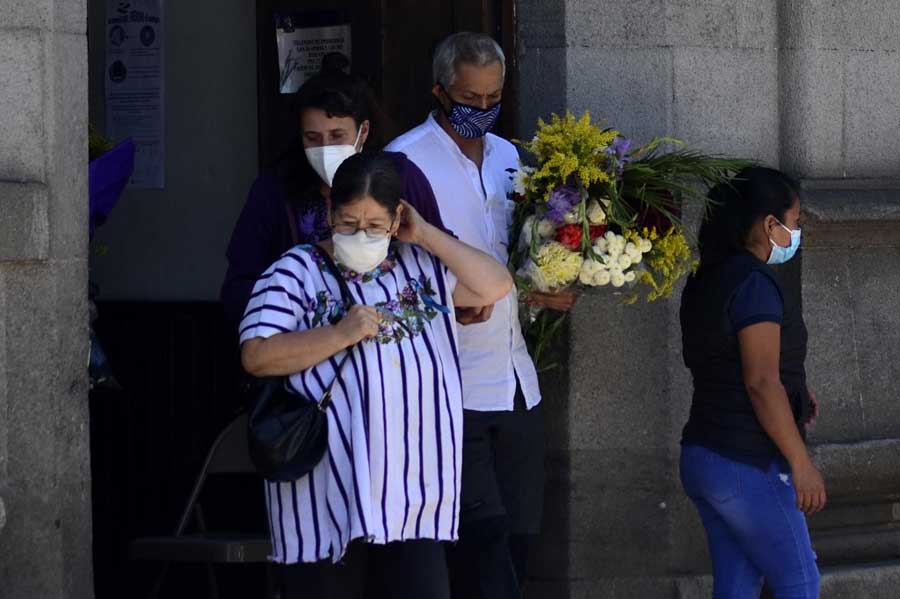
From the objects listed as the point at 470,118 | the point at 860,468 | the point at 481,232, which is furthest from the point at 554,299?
the point at 860,468

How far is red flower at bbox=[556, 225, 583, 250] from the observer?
16.0ft

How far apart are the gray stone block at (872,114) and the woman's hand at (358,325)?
9.58 ft

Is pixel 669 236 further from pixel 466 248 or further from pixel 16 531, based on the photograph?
pixel 16 531

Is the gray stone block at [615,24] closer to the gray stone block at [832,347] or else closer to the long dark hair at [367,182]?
the gray stone block at [832,347]

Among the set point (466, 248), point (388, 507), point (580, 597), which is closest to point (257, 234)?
point (466, 248)

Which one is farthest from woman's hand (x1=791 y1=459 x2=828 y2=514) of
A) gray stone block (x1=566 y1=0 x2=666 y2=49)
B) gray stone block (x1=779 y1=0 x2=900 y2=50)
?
gray stone block (x1=779 y1=0 x2=900 y2=50)

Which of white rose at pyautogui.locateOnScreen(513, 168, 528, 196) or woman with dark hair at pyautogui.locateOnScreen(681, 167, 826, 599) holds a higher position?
white rose at pyautogui.locateOnScreen(513, 168, 528, 196)

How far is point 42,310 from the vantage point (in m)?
4.82

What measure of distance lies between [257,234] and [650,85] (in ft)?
6.06

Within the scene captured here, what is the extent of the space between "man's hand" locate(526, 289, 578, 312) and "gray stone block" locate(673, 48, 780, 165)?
1.19m

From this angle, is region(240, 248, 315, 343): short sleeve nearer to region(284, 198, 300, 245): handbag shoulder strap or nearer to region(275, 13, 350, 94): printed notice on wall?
region(284, 198, 300, 245): handbag shoulder strap

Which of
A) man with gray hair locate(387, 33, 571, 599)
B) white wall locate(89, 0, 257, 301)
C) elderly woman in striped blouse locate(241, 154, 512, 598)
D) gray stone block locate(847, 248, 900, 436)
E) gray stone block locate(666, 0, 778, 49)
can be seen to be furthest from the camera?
white wall locate(89, 0, 257, 301)

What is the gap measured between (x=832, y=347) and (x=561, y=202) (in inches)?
77.8

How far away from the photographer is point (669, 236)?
501 centimetres
